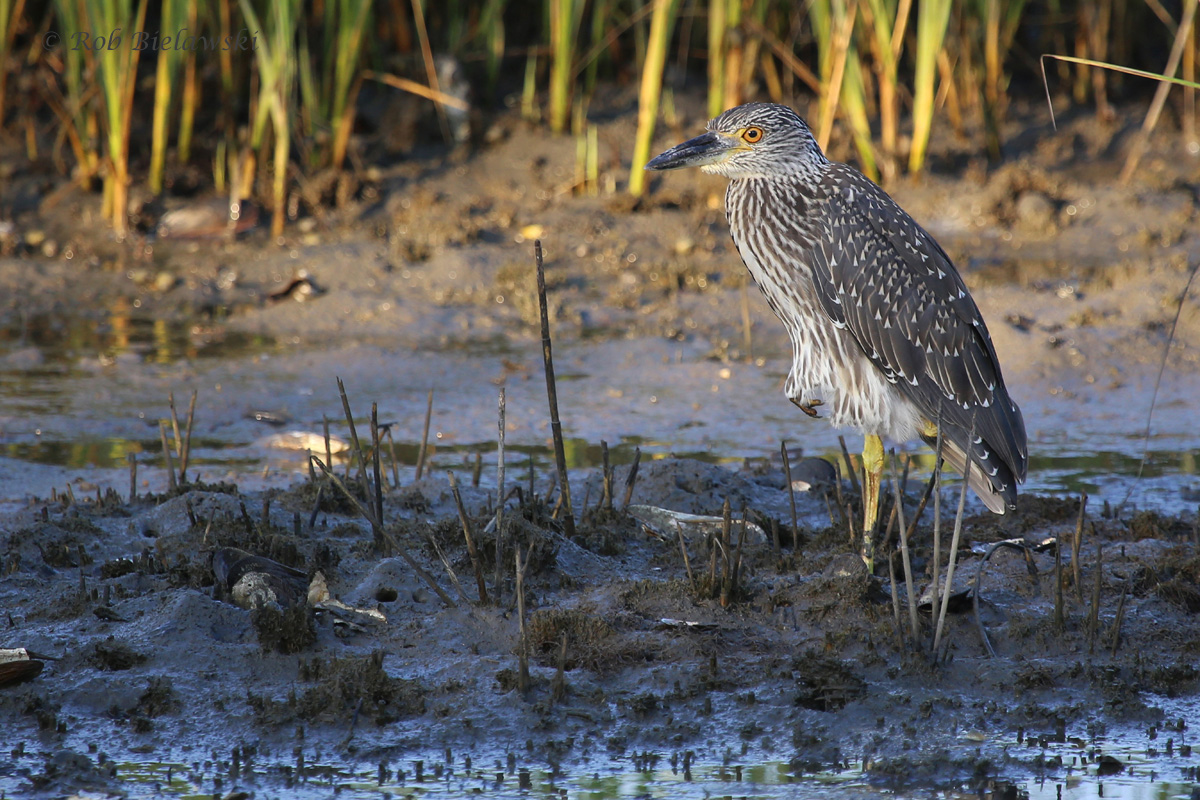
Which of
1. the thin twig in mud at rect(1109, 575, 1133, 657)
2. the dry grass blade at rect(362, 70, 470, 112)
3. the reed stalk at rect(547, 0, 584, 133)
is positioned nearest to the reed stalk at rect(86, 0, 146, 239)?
the dry grass blade at rect(362, 70, 470, 112)

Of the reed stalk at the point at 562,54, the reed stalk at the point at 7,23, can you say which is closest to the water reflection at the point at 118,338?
the reed stalk at the point at 7,23

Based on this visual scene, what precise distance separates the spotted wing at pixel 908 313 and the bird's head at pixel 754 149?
0.88 ft

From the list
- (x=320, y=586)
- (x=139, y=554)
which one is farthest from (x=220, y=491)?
(x=320, y=586)

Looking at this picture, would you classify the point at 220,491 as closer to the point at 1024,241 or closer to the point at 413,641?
the point at 413,641

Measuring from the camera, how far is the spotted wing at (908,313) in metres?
4.44

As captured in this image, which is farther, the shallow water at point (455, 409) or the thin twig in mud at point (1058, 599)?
the shallow water at point (455, 409)

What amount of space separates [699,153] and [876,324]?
35.8 inches

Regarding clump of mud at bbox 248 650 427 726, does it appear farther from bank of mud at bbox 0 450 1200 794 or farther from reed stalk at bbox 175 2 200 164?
reed stalk at bbox 175 2 200 164

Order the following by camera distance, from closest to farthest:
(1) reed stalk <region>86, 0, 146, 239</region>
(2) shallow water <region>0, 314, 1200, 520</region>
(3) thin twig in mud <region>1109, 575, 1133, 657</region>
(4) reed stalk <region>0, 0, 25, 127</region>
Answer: (3) thin twig in mud <region>1109, 575, 1133, 657</region>
(2) shallow water <region>0, 314, 1200, 520</region>
(1) reed stalk <region>86, 0, 146, 239</region>
(4) reed stalk <region>0, 0, 25, 127</region>

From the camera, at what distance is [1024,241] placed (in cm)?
872

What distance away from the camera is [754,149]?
4703mm

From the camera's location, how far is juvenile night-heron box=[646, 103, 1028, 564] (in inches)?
174

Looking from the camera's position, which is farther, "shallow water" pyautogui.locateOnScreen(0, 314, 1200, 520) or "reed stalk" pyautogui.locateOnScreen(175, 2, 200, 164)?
"reed stalk" pyautogui.locateOnScreen(175, 2, 200, 164)

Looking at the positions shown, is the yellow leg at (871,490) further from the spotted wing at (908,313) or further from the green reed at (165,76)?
the green reed at (165,76)
